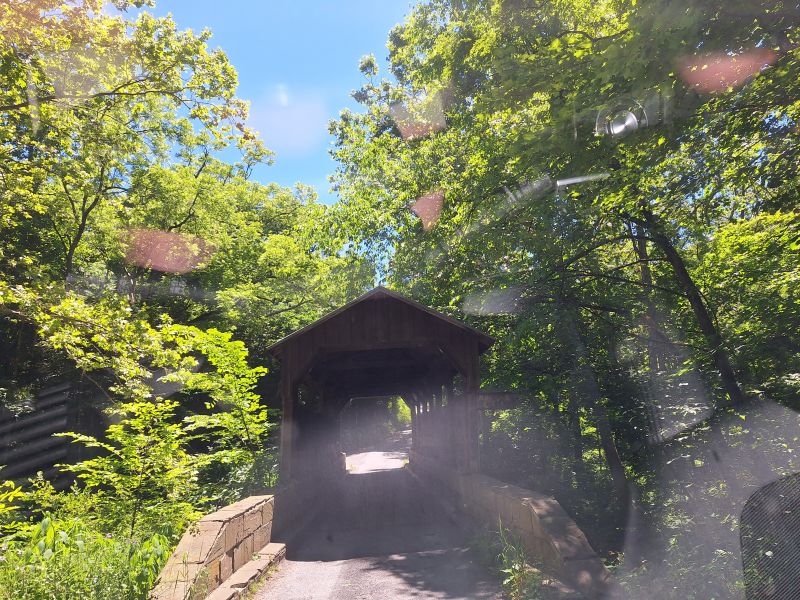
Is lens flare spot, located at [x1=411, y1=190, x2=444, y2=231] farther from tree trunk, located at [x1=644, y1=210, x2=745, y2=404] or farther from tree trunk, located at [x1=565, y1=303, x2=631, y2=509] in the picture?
tree trunk, located at [x1=644, y1=210, x2=745, y2=404]

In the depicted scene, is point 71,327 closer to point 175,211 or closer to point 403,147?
point 403,147

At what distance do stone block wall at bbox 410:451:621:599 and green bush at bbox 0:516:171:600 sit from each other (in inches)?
142

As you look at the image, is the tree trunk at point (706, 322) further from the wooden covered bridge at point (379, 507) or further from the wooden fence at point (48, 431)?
the wooden fence at point (48, 431)

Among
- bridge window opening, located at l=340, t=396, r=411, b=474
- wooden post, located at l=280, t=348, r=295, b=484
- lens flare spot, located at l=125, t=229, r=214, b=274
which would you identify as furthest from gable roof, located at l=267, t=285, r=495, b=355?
bridge window opening, located at l=340, t=396, r=411, b=474

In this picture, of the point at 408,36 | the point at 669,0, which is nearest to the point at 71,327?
the point at 669,0

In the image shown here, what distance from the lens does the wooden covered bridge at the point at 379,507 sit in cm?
531

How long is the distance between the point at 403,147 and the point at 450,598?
486 inches

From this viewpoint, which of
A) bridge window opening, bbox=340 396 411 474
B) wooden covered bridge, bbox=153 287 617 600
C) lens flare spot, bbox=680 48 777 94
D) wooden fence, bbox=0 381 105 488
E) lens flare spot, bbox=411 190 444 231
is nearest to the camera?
lens flare spot, bbox=680 48 777 94

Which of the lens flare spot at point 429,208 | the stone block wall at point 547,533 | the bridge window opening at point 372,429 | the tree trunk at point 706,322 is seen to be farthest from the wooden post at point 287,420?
the bridge window opening at point 372,429

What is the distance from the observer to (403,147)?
50.0ft

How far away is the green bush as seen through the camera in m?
3.68

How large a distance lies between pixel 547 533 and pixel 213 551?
3271 mm

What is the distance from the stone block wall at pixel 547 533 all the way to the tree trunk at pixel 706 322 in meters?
3.27

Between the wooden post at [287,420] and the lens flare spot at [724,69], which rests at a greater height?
the lens flare spot at [724,69]
